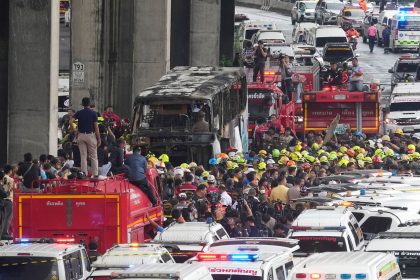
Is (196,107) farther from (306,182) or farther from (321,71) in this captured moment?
(321,71)

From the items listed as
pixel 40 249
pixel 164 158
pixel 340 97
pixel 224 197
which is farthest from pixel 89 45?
pixel 40 249

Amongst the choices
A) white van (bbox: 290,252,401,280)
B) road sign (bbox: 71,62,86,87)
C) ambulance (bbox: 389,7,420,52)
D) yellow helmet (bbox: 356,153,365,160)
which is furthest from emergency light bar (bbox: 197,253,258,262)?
ambulance (bbox: 389,7,420,52)

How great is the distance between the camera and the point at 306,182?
30.8 metres

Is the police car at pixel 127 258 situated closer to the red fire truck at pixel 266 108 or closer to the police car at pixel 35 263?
the police car at pixel 35 263

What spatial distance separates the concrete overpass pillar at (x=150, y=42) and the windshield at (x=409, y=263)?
25.6m

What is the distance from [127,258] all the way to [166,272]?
2509 millimetres

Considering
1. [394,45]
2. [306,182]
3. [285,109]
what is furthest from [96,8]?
[394,45]

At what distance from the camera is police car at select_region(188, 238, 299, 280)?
62.6 feet

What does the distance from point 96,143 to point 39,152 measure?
778 cm

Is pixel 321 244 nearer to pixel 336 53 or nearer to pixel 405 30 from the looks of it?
pixel 336 53

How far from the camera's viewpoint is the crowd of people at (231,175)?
25.1 meters

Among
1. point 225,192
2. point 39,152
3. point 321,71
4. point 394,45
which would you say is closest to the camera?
point 225,192

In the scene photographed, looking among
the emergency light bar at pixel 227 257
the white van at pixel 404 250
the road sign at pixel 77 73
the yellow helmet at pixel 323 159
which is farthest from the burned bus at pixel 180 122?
the emergency light bar at pixel 227 257

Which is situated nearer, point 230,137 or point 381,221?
point 381,221
